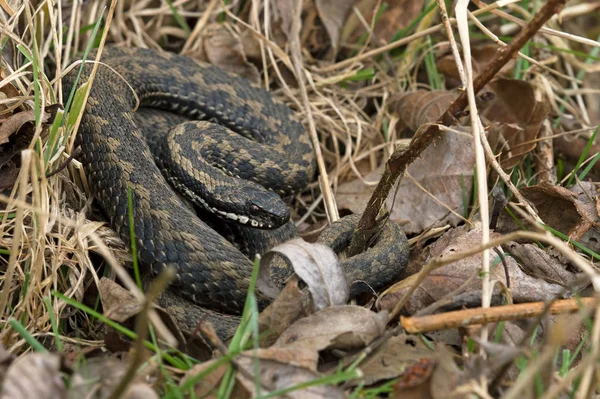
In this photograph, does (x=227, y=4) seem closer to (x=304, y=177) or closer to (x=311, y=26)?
(x=311, y=26)

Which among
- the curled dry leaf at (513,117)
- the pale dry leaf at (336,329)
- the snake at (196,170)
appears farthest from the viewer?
the curled dry leaf at (513,117)

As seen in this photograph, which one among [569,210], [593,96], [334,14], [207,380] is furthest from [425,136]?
[593,96]

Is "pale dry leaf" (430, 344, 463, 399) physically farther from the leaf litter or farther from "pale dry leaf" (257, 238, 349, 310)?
"pale dry leaf" (257, 238, 349, 310)

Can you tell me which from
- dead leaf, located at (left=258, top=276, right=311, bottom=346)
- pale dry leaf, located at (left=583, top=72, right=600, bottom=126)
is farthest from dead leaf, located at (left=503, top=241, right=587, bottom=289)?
pale dry leaf, located at (left=583, top=72, right=600, bottom=126)

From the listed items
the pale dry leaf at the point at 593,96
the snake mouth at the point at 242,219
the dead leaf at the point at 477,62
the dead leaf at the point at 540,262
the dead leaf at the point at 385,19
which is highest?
the dead leaf at the point at 385,19

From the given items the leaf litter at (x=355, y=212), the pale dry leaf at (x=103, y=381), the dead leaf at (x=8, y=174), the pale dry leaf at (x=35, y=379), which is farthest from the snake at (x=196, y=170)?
the pale dry leaf at (x=35, y=379)

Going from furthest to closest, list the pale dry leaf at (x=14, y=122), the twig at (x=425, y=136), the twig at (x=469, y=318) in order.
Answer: the pale dry leaf at (x=14, y=122), the twig at (x=469, y=318), the twig at (x=425, y=136)

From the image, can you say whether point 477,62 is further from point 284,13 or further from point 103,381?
point 103,381

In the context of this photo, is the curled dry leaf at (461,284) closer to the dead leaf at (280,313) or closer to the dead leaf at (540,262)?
the dead leaf at (540,262)
